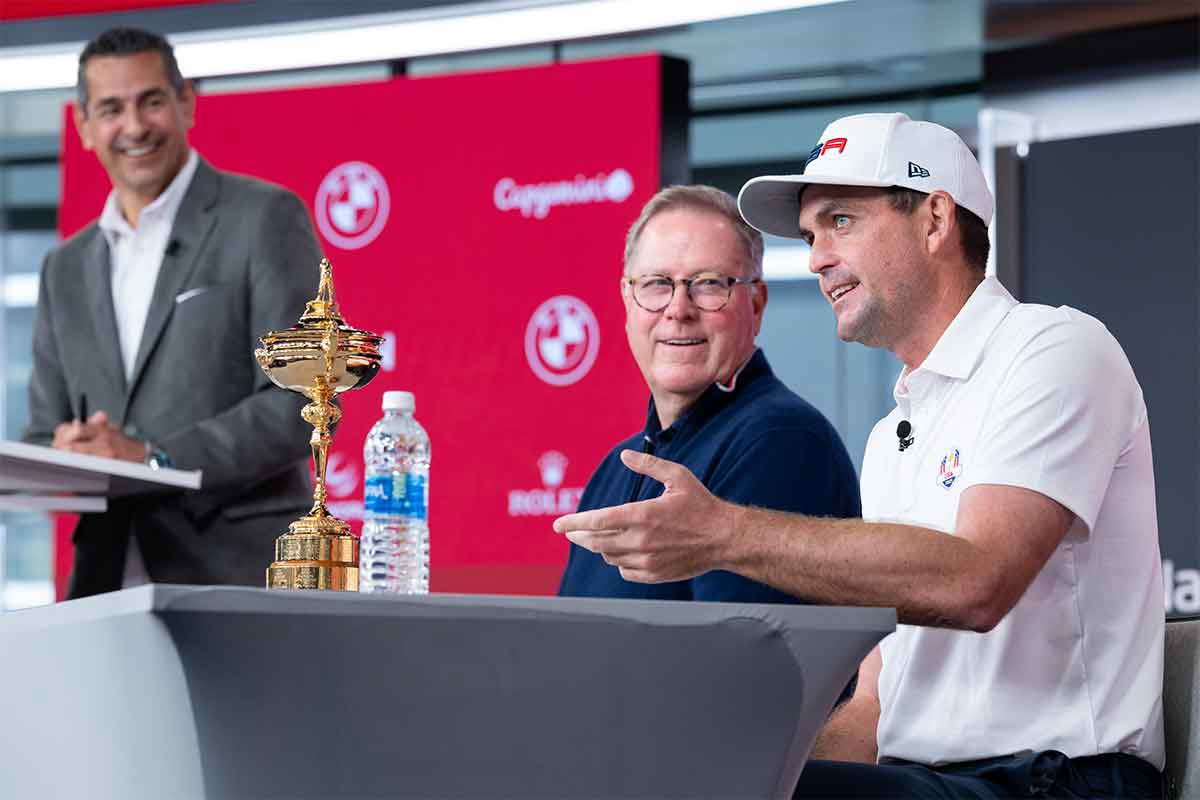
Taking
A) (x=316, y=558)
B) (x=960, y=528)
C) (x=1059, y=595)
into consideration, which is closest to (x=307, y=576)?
(x=316, y=558)

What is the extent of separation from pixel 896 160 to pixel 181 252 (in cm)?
219

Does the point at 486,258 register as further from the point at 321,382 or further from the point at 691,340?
the point at 321,382

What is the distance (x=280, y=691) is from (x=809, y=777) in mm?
673

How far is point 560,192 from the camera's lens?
4996 mm

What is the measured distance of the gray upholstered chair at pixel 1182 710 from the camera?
1.77m

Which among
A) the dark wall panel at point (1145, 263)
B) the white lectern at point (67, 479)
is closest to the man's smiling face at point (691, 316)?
the white lectern at point (67, 479)

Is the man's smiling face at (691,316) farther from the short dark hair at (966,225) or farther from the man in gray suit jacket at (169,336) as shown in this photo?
the man in gray suit jacket at (169,336)

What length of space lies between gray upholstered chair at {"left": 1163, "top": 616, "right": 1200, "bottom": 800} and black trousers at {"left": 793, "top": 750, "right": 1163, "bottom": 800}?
0.03 meters

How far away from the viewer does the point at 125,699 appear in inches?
49.3

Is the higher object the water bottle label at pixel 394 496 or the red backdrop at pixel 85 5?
the red backdrop at pixel 85 5

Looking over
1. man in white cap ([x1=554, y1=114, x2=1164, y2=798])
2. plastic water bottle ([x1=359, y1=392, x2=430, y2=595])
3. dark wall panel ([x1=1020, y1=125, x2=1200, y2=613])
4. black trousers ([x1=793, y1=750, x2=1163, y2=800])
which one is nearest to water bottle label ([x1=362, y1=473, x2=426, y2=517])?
plastic water bottle ([x1=359, y1=392, x2=430, y2=595])

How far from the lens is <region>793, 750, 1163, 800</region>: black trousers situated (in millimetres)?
1717

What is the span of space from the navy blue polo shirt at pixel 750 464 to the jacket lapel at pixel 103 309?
1673mm

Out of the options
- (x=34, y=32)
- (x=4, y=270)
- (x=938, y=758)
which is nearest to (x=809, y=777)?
(x=938, y=758)
